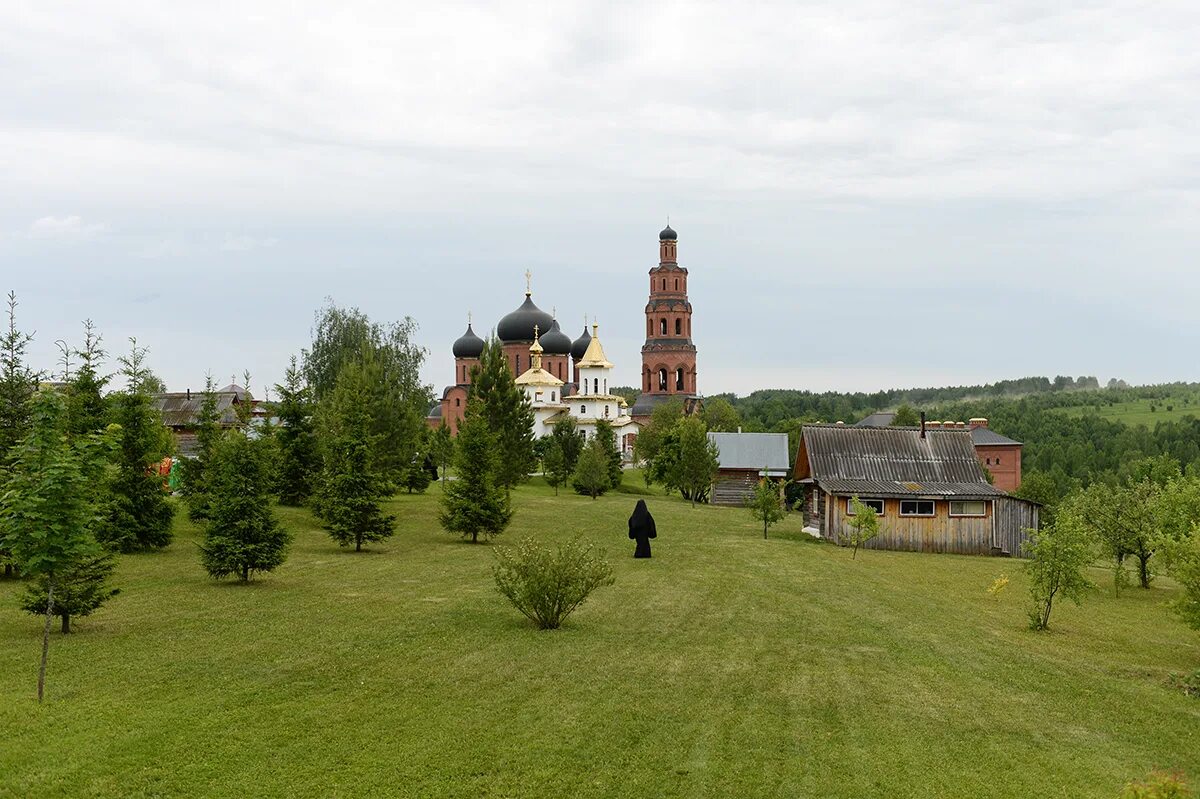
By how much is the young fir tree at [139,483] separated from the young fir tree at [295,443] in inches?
353

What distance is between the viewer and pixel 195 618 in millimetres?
20453

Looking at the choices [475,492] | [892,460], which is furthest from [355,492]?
[892,460]

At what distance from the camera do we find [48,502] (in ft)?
49.3

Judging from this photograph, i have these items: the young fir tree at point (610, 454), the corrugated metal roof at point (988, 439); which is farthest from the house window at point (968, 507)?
the corrugated metal roof at point (988, 439)

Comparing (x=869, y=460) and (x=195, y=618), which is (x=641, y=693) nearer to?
(x=195, y=618)

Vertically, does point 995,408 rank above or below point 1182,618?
above

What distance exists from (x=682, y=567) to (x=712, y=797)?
19030 millimetres

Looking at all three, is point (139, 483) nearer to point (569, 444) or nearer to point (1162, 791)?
point (1162, 791)

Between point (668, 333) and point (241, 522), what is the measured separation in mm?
87879

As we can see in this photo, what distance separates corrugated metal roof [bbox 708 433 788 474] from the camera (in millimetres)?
61688

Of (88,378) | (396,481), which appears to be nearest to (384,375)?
(396,481)

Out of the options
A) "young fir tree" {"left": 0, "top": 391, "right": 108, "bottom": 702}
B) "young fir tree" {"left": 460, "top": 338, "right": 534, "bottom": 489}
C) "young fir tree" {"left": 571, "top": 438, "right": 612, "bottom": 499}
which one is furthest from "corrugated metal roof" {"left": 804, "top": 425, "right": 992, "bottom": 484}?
"young fir tree" {"left": 0, "top": 391, "right": 108, "bottom": 702}

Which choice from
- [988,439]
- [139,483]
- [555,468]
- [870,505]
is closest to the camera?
[139,483]

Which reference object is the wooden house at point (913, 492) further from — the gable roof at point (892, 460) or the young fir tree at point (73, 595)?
the young fir tree at point (73, 595)
